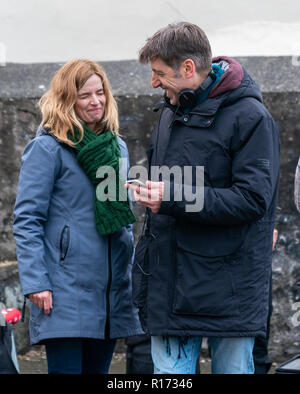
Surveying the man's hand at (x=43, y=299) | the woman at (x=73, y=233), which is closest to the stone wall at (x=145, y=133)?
the woman at (x=73, y=233)

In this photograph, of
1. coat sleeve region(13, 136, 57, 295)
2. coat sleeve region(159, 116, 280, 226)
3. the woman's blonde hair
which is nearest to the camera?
coat sleeve region(159, 116, 280, 226)

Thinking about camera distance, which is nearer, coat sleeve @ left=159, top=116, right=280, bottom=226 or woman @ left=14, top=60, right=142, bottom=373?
coat sleeve @ left=159, top=116, right=280, bottom=226

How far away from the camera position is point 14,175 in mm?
5082

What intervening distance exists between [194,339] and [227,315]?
0.63 ft

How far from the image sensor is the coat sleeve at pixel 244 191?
278 cm

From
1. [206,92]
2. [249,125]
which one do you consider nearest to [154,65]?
[206,92]

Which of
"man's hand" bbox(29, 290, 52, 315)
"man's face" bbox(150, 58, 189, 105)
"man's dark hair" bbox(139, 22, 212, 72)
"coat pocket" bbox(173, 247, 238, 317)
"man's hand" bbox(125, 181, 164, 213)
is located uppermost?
"man's dark hair" bbox(139, 22, 212, 72)

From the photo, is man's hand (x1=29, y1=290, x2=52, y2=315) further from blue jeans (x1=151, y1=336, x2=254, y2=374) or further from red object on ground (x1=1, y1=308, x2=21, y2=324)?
blue jeans (x1=151, y1=336, x2=254, y2=374)

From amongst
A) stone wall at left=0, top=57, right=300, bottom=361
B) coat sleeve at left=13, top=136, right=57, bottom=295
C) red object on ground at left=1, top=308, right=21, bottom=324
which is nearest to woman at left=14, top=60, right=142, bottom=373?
coat sleeve at left=13, top=136, right=57, bottom=295

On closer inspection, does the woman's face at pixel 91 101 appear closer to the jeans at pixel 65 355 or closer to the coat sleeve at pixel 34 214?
the coat sleeve at pixel 34 214

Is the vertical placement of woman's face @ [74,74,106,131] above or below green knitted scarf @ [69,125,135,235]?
above

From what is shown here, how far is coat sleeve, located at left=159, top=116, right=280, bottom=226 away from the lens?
9.11 feet

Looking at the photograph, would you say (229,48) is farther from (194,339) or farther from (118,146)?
(194,339)

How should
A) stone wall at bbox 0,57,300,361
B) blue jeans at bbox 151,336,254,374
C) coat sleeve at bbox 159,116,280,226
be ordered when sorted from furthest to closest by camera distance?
stone wall at bbox 0,57,300,361 → blue jeans at bbox 151,336,254,374 → coat sleeve at bbox 159,116,280,226
